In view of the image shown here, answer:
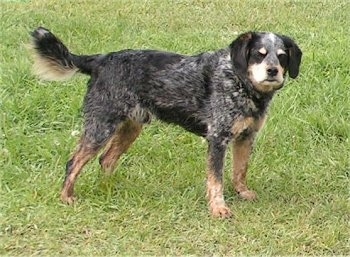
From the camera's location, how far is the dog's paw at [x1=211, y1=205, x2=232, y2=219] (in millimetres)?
4707

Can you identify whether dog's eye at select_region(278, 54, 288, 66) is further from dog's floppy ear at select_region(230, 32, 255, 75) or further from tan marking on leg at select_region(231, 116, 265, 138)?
tan marking on leg at select_region(231, 116, 265, 138)

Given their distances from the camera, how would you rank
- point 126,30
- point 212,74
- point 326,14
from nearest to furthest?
point 212,74, point 126,30, point 326,14

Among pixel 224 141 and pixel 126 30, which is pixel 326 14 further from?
pixel 224 141

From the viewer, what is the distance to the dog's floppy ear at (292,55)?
4.78 meters

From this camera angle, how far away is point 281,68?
15.1 ft

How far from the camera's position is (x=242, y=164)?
5078 millimetres

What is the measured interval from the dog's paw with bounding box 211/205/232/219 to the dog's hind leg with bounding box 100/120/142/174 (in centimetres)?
95

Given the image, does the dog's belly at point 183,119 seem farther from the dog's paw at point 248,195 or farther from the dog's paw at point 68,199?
the dog's paw at point 68,199

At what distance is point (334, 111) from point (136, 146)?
6.11ft

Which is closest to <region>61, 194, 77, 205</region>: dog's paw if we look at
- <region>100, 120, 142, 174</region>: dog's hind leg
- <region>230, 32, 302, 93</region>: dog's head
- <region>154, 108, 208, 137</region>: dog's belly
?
<region>100, 120, 142, 174</region>: dog's hind leg

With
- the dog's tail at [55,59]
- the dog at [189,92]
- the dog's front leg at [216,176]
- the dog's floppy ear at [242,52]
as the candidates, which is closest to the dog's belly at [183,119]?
the dog at [189,92]

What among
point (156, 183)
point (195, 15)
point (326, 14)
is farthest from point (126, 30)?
point (156, 183)

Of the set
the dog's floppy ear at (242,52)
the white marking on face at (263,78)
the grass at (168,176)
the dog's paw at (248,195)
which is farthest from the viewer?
the dog's paw at (248,195)

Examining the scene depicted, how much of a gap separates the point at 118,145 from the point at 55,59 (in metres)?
0.81
